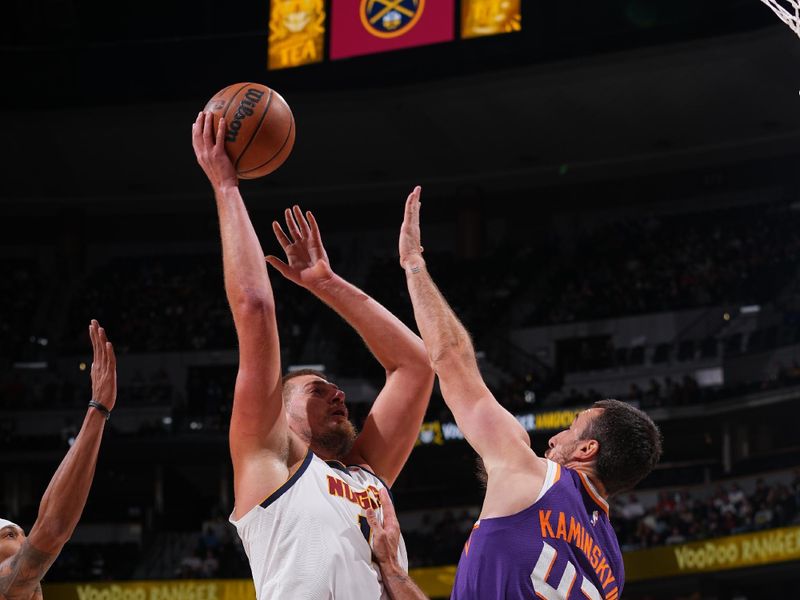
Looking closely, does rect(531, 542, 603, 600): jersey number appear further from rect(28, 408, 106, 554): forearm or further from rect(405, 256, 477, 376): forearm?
rect(28, 408, 106, 554): forearm

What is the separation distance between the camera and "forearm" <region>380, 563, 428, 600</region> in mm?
3158

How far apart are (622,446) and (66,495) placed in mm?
1836

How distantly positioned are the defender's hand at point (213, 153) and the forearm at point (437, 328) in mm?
646

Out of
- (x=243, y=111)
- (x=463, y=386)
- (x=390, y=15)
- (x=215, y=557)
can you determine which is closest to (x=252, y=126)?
(x=243, y=111)

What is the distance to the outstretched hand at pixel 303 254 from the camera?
3900 millimetres

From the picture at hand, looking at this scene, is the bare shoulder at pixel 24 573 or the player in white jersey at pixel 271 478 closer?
the player in white jersey at pixel 271 478

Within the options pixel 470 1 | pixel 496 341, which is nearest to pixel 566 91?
pixel 470 1

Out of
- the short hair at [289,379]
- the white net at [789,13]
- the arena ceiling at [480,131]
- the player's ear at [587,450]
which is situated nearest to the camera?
the player's ear at [587,450]

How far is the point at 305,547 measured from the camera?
3064mm

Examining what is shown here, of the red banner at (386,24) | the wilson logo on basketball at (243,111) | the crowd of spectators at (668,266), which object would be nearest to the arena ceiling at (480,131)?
the crowd of spectators at (668,266)

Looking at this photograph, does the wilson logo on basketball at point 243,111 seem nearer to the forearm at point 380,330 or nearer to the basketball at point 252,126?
the basketball at point 252,126

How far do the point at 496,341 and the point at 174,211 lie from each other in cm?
934

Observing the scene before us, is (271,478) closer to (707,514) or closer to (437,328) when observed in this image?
(437,328)

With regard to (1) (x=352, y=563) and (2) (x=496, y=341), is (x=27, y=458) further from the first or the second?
(1) (x=352, y=563)
